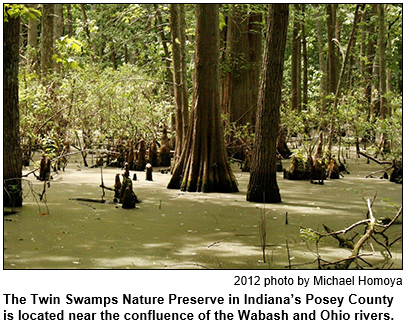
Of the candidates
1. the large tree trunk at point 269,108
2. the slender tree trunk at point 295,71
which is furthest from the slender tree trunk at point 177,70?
the slender tree trunk at point 295,71

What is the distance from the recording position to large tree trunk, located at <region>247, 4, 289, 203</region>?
9953 millimetres

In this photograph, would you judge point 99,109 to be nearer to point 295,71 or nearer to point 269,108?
point 269,108

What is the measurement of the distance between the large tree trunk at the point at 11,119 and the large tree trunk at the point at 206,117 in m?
3.39

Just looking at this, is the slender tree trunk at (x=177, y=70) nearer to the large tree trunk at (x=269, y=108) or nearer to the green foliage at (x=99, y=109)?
the green foliage at (x=99, y=109)

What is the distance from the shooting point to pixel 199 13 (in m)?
11.5

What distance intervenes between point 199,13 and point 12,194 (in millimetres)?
4840

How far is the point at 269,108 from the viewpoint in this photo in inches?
392

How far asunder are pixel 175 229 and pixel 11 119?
2.95m

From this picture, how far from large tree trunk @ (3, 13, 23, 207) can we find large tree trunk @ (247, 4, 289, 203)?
3.64m

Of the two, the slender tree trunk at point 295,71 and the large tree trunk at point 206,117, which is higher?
the slender tree trunk at point 295,71

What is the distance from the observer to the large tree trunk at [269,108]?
9953mm

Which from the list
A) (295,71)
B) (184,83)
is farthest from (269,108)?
(295,71)

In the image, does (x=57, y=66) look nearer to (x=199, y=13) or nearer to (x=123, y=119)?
(x=123, y=119)

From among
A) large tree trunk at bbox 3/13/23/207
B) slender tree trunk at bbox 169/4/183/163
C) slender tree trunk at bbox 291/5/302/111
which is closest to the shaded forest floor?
large tree trunk at bbox 3/13/23/207
